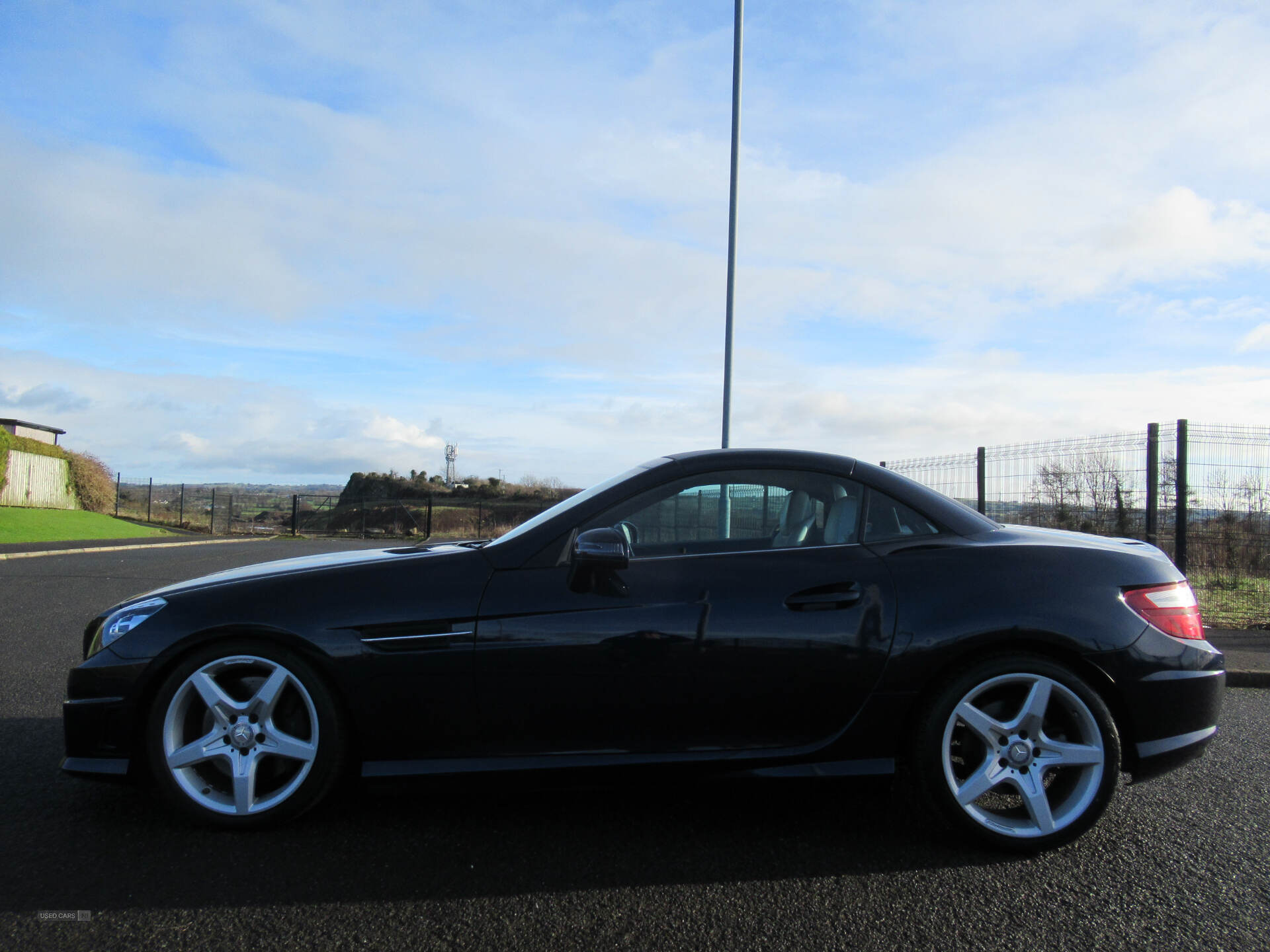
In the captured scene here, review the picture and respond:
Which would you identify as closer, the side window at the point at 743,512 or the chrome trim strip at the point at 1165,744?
the chrome trim strip at the point at 1165,744

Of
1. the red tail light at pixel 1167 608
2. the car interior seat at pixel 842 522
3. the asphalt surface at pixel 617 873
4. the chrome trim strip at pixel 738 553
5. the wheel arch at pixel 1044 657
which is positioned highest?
the car interior seat at pixel 842 522

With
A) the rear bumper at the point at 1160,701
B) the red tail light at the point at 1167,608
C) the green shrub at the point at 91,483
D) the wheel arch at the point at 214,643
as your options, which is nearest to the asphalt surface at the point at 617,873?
the wheel arch at the point at 214,643

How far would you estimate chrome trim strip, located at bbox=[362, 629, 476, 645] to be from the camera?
3070 millimetres

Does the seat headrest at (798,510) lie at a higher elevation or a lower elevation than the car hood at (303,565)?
higher

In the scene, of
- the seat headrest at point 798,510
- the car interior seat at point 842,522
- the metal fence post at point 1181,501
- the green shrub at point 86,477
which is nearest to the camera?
the car interior seat at point 842,522

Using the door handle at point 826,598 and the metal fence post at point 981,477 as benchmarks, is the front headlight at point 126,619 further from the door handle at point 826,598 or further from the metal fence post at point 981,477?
the metal fence post at point 981,477

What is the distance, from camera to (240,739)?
10.1ft

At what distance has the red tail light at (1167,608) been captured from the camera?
3.18 meters

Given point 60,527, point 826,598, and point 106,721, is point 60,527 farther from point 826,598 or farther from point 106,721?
point 826,598

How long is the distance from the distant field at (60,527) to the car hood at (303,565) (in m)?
21.3

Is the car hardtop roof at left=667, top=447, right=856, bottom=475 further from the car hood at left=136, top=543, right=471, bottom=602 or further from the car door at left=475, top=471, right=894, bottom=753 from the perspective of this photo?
the car hood at left=136, top=543, right=471, bottom=602

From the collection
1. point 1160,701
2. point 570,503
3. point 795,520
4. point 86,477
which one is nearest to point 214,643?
point 570,503

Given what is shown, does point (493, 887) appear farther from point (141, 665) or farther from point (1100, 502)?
point (1100, 502)

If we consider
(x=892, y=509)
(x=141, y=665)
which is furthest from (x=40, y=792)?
(x=892, y=509)
